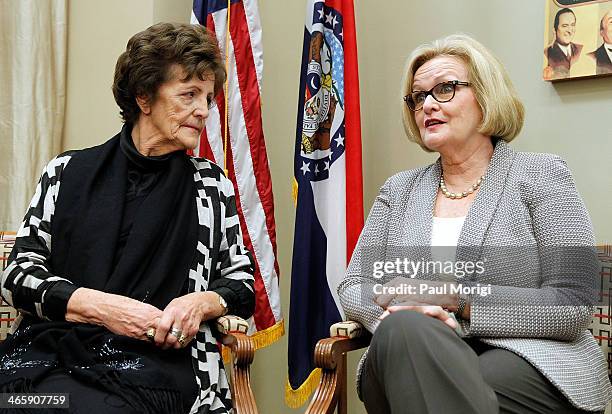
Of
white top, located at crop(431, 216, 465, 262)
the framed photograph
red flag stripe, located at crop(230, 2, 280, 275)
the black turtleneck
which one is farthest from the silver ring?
the framed photograph

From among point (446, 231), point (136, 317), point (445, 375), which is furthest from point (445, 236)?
point (136, 317)

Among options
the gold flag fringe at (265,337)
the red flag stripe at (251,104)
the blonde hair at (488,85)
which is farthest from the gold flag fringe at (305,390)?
the blonde hair at (488,85)

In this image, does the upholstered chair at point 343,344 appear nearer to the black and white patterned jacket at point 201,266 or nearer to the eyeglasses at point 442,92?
the black and white patterned jacket at point 201,266

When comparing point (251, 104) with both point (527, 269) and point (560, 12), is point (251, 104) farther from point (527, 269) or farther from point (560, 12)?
point (527, 269)

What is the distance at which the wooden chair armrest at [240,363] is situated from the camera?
2053mm

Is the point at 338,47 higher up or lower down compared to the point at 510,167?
higher up

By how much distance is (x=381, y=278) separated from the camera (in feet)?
7.63

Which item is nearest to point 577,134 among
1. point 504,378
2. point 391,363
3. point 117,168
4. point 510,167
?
point 510,167

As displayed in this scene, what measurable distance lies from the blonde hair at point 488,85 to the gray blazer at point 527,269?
0.07 metres

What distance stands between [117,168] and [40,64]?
4.18ft

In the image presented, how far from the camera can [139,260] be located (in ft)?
7.06

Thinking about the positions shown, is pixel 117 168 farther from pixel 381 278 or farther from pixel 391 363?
pixel 391 363

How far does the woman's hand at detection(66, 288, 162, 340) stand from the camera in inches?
80.4

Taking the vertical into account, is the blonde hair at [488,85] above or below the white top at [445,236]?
above
